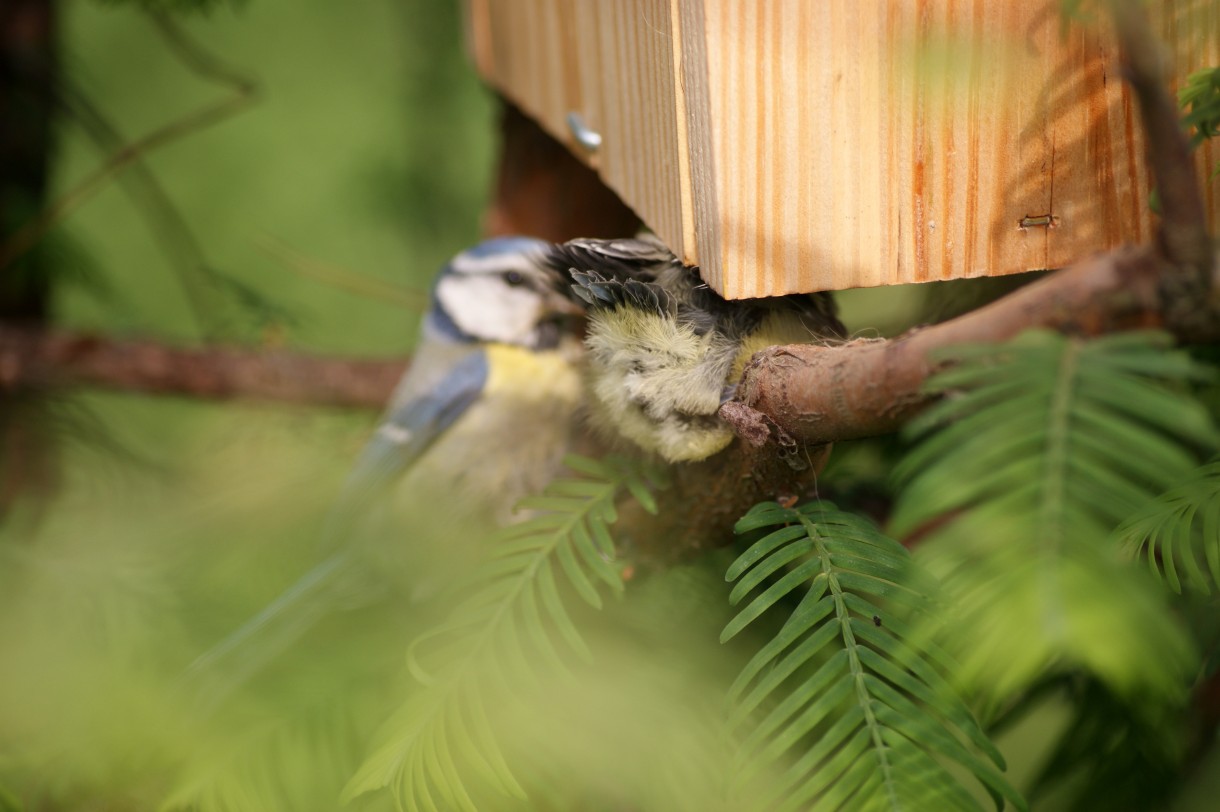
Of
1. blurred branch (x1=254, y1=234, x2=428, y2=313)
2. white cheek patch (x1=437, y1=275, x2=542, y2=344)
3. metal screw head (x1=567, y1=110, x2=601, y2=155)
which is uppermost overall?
metal screw head (x1=567, y1=110, x2=601, y2=155)

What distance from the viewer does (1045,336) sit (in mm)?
264

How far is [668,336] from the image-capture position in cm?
48

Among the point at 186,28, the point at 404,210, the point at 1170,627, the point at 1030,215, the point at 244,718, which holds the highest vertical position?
the point at 186,28

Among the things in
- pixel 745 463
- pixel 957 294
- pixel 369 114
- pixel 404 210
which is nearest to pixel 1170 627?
pixel 745 463

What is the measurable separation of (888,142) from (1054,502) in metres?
0.26

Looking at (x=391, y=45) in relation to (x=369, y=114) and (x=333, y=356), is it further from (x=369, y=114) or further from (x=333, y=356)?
(x=333, y=356)

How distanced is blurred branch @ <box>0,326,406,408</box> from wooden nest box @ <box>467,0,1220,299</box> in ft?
2.05

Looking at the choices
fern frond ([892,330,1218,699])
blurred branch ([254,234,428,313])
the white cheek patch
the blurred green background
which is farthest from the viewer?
blurred branch ([254,234,428,313])

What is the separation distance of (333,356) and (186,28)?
722mm

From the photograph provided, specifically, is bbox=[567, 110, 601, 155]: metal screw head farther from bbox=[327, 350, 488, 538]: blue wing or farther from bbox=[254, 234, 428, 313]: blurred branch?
bbox=[254, 234, 428, 313]: blurred branch

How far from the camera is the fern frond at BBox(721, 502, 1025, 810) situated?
338mm

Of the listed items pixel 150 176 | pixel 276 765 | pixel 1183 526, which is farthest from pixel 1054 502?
pixel 150 176

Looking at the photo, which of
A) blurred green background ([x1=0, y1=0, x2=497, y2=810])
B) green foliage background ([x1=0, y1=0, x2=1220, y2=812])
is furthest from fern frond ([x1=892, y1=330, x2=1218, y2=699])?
blurred green background ([x1=0, y1=0, x2=497, y2=810])

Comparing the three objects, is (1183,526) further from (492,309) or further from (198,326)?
(198,326)
